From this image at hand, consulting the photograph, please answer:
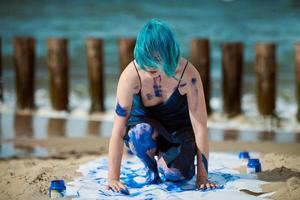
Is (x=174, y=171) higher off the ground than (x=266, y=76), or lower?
lower

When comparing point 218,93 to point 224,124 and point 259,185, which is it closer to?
point 224,124

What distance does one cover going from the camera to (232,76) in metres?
8.54

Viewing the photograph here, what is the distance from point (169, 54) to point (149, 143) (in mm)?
629

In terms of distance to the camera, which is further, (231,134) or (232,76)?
(232,76)

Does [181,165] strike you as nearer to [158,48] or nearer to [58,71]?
[158,48]

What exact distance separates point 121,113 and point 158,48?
49 centimetres

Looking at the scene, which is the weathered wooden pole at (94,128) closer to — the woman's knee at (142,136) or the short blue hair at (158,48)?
the woman's knee at (142,136)

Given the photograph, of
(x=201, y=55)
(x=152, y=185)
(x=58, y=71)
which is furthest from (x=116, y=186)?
(x=58, y=71)

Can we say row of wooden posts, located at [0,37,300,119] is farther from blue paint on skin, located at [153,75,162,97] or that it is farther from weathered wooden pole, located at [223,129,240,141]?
blue paint on skin, located at [153,75,162,97]

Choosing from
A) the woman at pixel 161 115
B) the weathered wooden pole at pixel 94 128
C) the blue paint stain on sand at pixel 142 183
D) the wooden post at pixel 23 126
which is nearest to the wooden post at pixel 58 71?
the wooden post at pixel 23 126

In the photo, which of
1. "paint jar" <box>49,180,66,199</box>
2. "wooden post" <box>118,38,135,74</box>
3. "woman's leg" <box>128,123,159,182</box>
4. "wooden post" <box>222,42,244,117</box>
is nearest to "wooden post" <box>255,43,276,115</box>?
"wooden post" <box>222,42,244,117</box>

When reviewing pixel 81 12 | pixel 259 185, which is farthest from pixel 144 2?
pixel 259 185

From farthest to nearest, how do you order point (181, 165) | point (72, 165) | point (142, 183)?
1. point (72, 165)
2. point (142, 183)
3. point (181, 165)

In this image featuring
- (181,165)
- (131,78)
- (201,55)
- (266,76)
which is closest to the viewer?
(131,78)
